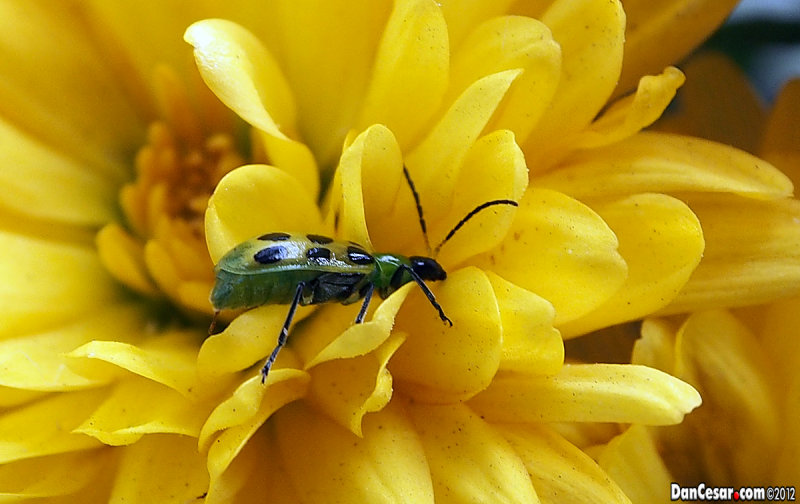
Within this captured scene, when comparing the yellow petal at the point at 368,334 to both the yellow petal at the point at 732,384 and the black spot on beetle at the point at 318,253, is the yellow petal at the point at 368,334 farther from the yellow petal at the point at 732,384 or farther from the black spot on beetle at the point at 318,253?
the yellow petal at the point at 732,384

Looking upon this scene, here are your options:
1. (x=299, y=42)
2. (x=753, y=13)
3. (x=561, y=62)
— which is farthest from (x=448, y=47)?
(x=753, y=13)

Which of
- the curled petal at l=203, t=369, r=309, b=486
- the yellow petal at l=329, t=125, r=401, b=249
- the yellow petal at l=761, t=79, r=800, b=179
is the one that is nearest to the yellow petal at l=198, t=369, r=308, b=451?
the curled petal at l=203, t=369, r=309, b=486

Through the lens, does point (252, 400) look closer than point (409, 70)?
Yes

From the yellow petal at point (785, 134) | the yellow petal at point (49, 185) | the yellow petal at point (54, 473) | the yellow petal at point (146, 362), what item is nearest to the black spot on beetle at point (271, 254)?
the yellow petal at point (146, 362)

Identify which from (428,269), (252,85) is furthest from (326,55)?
(428,269)

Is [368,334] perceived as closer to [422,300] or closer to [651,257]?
[422,300]

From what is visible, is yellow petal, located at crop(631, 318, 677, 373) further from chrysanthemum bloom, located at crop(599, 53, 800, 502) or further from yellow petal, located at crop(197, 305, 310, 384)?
yellow petal, located at crop(197, 305, 310, 384)

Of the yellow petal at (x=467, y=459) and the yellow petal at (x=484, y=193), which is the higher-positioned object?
the yellow petal at (x=484, y=193)
